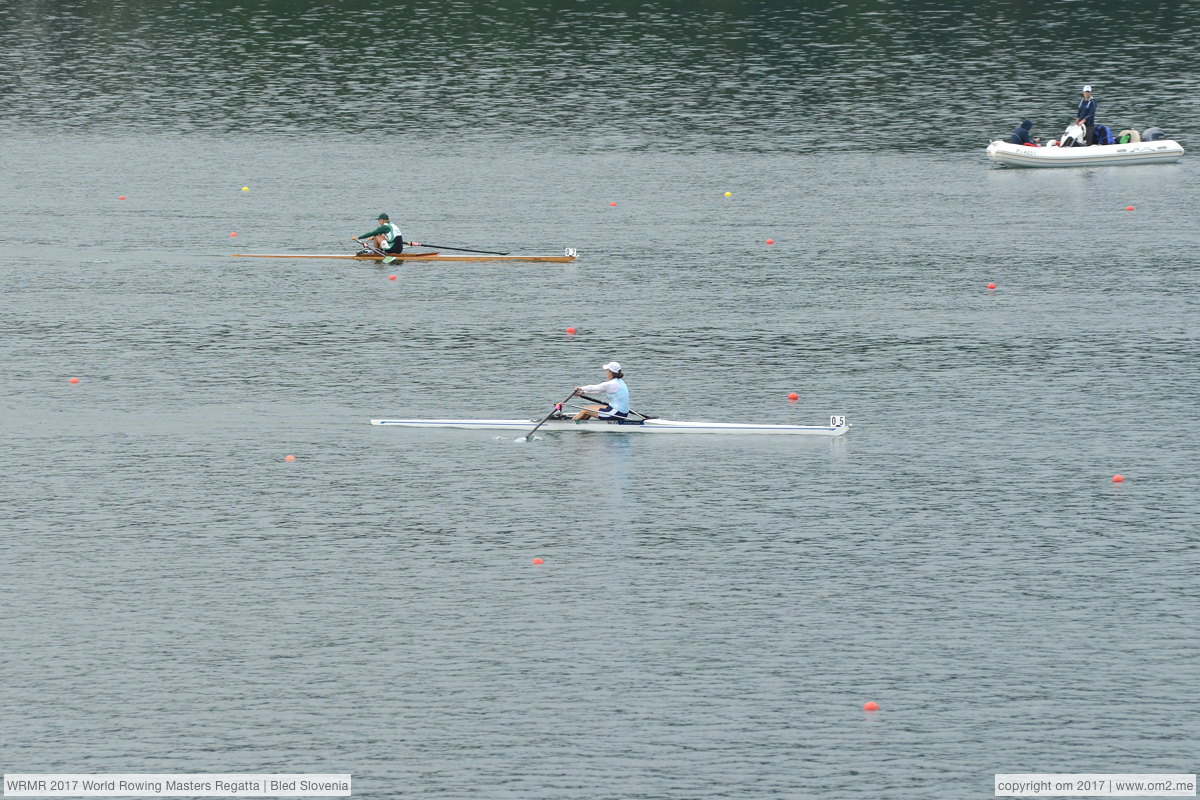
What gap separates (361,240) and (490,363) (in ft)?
38.9

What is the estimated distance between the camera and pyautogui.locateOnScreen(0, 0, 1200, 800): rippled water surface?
2381cm

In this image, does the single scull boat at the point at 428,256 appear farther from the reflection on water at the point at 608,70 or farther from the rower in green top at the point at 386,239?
the reflection on water at the point at 608,70

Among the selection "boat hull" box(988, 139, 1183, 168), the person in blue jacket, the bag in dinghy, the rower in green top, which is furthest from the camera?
the bag in dinghy

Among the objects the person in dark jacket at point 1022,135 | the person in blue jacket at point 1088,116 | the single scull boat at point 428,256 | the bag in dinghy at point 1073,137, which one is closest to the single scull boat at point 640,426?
the single scull boat at point 428,256

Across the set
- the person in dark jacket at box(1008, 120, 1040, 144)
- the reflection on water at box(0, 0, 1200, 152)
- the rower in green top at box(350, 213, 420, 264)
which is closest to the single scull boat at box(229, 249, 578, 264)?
the rower in green top at box(350, 213, 420, 264)

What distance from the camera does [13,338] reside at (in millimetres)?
41656

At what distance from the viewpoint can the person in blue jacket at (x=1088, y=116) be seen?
61.1 meters

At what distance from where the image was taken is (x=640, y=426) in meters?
35.1

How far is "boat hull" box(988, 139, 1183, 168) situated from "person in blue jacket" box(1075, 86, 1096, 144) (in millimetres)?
469

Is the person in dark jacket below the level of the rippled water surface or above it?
above
